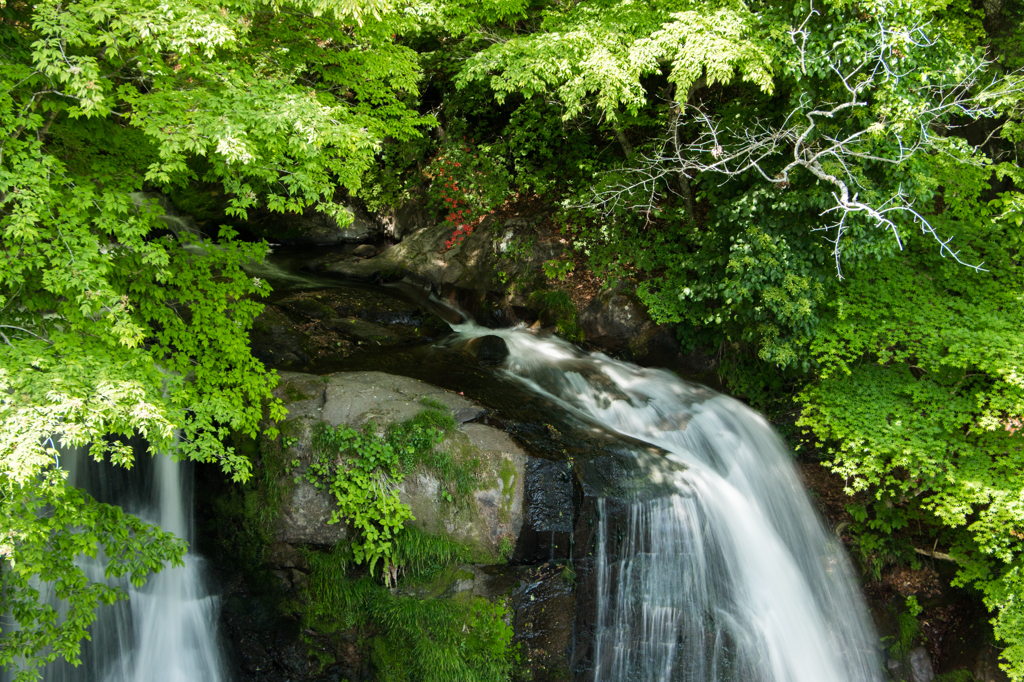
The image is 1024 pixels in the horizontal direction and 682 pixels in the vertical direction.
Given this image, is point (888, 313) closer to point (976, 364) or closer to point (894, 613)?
point (976, 364)

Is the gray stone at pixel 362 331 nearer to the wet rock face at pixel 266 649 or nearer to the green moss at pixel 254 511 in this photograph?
the green moss at pixel 254 511

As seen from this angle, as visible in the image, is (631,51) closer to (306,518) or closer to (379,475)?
(379,475)

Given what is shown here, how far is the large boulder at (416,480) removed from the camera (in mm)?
6000

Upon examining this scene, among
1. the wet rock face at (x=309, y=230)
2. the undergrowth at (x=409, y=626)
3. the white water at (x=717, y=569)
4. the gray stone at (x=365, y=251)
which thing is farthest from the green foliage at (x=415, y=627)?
the wet rock face at (x=309, y=230)

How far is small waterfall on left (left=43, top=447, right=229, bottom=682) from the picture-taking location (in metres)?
5.68

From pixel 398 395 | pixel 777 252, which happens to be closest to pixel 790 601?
pixel 777 252

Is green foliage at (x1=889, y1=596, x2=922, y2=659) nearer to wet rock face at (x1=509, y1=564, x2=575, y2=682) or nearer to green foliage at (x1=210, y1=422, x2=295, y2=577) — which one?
wet rock face at (x1=509, y1=564, x2=575, y2=682)

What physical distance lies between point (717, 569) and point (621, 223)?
5.80 metres

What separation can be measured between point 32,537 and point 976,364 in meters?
8.87

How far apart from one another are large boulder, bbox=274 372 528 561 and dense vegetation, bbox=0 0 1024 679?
465mm

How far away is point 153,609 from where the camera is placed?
5984mm

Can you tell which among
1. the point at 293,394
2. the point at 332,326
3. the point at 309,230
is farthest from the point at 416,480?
the point at 309,230

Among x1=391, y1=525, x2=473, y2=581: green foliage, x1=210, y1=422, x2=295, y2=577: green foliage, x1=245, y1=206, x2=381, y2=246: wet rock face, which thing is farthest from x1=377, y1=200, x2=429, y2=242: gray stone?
x1=391, y1=525, x2=473, y2=581: green foliage

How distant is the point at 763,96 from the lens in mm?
7941
